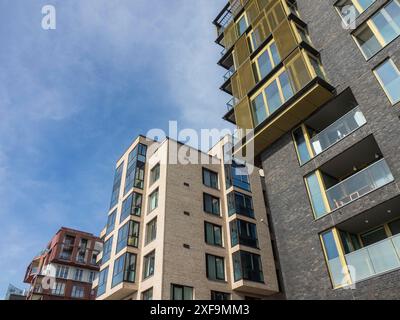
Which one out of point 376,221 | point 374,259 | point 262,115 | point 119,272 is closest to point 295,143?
point 262,115

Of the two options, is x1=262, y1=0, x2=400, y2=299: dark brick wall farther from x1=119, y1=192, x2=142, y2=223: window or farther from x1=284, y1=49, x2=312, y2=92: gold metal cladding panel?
x1=119, y1=192, x2=142, y2=223: window

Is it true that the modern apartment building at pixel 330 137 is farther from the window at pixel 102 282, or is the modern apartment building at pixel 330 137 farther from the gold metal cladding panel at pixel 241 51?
the window at pixel 102 282

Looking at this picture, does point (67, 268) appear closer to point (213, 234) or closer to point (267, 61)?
point (213, 234)

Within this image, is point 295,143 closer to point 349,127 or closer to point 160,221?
point 349,127

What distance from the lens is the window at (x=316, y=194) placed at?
47.5 ft

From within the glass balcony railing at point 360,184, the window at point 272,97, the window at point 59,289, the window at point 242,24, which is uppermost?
the window at point 242,24

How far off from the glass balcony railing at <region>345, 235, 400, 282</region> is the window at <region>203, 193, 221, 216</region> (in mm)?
18249

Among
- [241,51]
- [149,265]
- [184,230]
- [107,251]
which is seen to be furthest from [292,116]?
[107,251]

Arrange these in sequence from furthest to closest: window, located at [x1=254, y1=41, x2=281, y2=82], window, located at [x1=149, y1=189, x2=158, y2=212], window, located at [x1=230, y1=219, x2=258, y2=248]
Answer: window, located at [x1=149, y1=189, x2=158, y2=212] < window, located at [x1=230, y1=219, x2=258, y2=248] < window, located at [x1=254, y1=41, x2=281, y2=82]

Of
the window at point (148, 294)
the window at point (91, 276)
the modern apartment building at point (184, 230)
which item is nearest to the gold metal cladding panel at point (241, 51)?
the modern apartment building at point (184, 230)

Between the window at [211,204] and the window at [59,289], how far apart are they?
34.7 meters

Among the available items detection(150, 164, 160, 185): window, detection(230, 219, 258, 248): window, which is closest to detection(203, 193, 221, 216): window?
detection(230, 219, 258, 248): window

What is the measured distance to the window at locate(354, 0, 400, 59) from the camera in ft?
46.0

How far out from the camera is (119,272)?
88.7 ft
